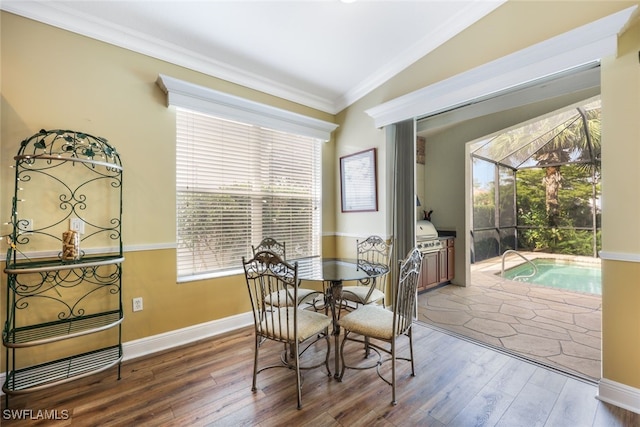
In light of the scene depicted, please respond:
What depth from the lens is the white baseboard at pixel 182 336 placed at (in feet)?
7.60

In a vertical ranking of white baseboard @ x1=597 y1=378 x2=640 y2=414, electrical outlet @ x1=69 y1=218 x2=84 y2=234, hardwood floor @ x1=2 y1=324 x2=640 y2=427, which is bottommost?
hardwood floor @ x1=2 y1=324 x2=640 y2=427

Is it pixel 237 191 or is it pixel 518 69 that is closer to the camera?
pixel 518 69

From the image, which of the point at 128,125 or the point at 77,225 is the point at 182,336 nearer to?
the point at 77,225

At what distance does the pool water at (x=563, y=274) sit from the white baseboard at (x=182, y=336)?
5387 mm

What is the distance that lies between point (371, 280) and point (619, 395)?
6.36ft

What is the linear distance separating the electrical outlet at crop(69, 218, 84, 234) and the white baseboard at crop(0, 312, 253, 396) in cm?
105

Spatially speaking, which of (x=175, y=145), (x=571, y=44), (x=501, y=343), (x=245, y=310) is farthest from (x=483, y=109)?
(x=245, y=310)

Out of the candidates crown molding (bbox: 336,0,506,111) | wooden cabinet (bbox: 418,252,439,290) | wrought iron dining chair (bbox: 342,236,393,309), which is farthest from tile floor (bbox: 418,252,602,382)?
crown molding (bbox: 336,0,506,111)

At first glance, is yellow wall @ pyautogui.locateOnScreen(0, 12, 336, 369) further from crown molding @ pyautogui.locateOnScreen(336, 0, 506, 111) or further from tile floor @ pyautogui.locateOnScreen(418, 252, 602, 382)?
tile floor @ pyautogui.locateOnScreen(418, 252, 602, 382)

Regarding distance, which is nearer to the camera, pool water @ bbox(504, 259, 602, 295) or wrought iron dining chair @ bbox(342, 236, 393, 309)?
wrought iron dining chair @ bbox(342, 236, 393, 309)

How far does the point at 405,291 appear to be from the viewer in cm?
187

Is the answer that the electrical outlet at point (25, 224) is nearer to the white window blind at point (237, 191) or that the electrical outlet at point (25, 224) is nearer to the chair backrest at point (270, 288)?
the white window blind at point (237, 191)

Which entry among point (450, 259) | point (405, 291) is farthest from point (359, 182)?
point (450, 259)

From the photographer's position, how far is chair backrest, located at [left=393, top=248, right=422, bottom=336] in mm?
1771
